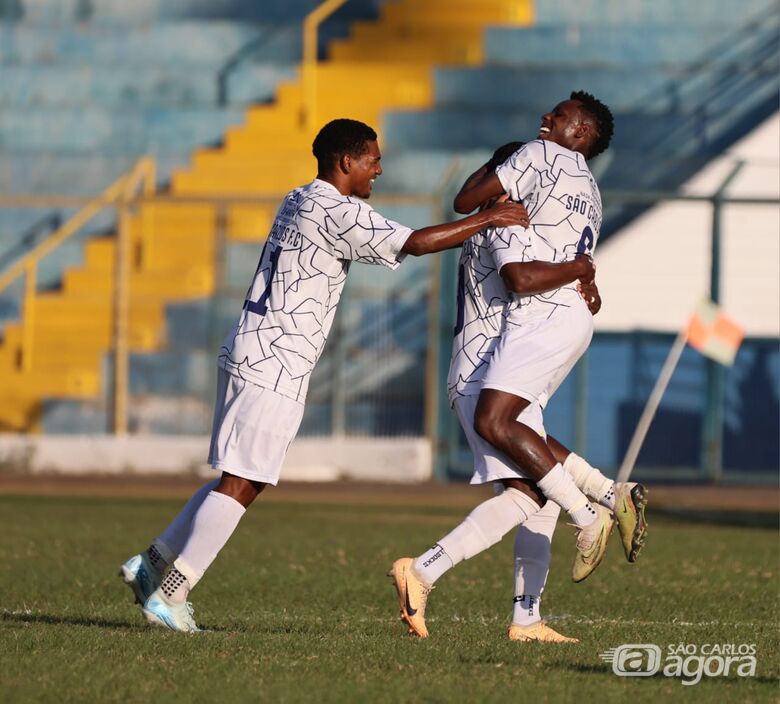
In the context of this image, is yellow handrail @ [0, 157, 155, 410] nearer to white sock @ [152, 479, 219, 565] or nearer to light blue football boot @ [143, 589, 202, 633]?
white sock @ [152, 479, 219, 565]

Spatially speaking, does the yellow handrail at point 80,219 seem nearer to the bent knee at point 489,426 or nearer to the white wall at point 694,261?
the white wall at point 694,261

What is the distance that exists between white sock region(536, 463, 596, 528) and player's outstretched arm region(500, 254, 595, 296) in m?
0.67

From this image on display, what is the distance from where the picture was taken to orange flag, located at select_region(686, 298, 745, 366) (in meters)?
17.6

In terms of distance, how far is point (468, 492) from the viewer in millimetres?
18109

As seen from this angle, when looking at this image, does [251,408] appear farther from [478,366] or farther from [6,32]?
[6,32]

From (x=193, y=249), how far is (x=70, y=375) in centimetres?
198

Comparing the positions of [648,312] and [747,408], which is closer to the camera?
[747,408]

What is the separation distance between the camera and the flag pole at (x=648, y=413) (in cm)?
1852

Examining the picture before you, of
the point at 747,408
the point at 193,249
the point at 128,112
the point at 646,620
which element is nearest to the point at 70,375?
the point at 193,249

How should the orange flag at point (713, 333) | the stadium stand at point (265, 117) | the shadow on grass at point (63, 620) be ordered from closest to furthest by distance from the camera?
1. the shadow on grass at point (63, 620)
2. the orange flag at point (713, 333)
3. the stadium stand at point (265, 117)

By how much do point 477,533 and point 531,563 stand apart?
0.30m

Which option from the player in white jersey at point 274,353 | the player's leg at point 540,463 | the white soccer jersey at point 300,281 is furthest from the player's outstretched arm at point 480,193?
the player's leg at point 540,463

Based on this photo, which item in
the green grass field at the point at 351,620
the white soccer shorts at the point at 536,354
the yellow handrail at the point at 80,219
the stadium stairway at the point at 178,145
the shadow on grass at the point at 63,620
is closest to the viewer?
the green grass field at the point at 351,620

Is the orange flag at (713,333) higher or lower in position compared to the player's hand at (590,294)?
lower
